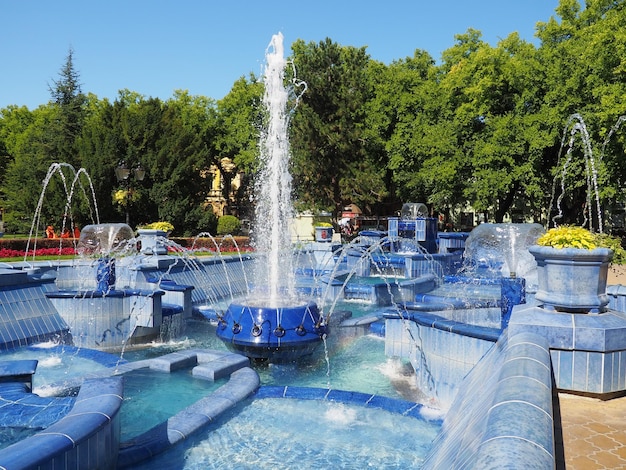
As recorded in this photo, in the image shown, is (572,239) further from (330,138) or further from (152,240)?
(330,138)

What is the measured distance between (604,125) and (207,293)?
19.4 m

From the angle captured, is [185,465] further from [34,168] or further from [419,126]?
[34,168]

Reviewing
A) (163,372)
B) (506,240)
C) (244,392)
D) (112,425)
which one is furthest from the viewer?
(506,240)

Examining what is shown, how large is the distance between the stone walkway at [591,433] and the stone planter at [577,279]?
0.82m

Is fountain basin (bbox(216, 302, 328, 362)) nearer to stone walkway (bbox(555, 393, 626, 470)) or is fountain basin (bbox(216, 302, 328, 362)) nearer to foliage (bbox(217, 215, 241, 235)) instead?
stone walkway (bbox(555, 393, 626, 470))

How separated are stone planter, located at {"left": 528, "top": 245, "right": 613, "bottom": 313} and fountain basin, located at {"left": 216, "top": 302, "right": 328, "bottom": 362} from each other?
4.05m

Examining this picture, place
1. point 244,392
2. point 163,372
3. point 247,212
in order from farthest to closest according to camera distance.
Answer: point 247,212 < point 163,372 < point 244,392

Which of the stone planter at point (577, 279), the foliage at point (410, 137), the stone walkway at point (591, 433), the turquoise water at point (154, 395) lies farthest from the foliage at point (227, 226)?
the stone walkway at point (591, 433)

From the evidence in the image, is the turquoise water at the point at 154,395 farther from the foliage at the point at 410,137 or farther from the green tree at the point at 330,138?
the green tree at the point at 330,138

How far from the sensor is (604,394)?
4.54 metres

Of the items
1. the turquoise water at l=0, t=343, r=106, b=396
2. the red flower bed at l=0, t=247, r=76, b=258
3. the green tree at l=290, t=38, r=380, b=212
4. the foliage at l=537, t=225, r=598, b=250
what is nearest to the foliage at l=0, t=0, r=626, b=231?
the green tree at l=290, t=38, r=380, b=212

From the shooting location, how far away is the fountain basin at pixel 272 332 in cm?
822

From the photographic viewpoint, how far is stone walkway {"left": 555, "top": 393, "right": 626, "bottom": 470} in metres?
3.23

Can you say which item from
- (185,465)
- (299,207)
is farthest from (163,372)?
(299,207)
